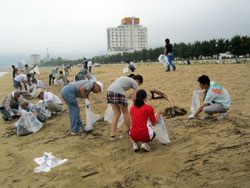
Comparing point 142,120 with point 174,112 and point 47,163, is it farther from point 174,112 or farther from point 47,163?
point 174,112

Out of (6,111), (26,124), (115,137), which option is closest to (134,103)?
(115,137)

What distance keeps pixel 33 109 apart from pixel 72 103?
1.45 m

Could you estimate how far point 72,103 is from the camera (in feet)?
14.3

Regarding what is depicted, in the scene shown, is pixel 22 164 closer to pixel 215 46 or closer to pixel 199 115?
pixel 199 115

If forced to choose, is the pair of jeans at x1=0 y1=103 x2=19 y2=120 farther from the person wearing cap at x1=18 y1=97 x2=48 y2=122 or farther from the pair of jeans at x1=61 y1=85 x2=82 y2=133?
the pair of jeans at x1=61 y1=85 x2=82 y2=133

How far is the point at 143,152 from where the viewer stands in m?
3.25

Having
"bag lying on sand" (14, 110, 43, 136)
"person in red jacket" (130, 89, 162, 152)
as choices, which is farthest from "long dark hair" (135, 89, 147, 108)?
"bag lying on sand" (14, 110, 43, 136)

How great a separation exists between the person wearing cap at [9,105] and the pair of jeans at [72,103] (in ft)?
8.00

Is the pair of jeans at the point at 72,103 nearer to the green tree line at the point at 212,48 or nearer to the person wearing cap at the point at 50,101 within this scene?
the person wearing cap at the point at 50,101

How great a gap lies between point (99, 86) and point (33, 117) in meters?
1.97

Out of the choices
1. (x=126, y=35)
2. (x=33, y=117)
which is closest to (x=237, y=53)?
(x=33, y=117)

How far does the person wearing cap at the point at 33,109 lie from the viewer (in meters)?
5.06

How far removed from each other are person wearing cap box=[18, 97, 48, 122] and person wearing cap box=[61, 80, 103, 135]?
1.22 m

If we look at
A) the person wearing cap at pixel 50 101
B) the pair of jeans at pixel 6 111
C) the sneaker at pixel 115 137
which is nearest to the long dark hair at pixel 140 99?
the sneaker at pixel 115 137
